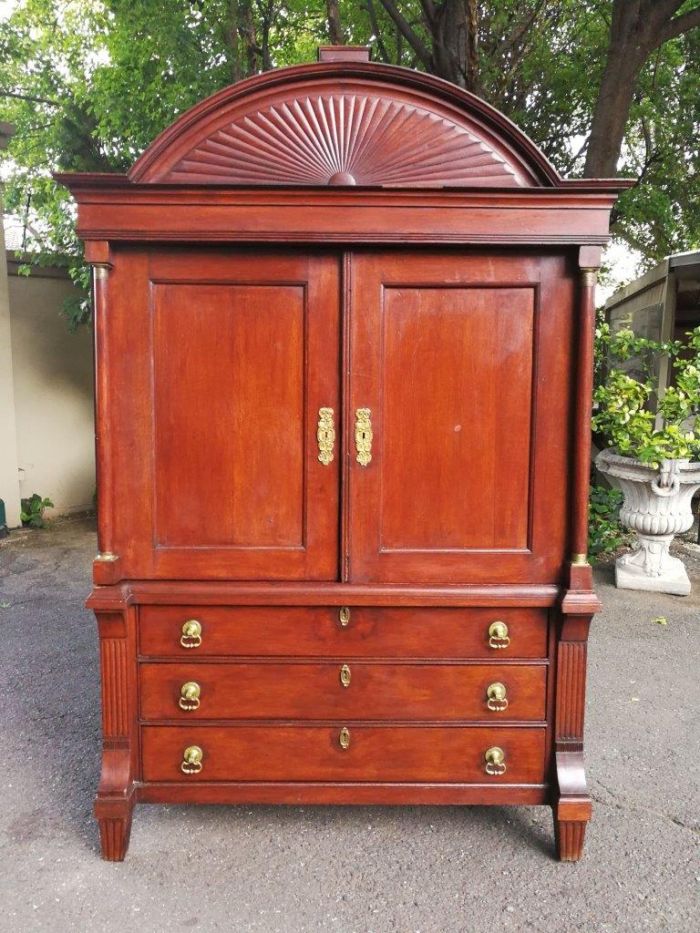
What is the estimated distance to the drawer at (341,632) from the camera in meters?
2.00

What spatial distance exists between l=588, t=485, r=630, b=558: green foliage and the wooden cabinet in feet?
11.3

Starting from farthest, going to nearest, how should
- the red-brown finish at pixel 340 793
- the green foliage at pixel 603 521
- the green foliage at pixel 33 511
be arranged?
1. the green foliage at pixel 33 511
2. the green foliage at pixel 603 521
3. the red-brown finish at pixel 340 793

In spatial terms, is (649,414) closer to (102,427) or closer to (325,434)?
(325,434)

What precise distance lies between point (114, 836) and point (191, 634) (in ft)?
2.09

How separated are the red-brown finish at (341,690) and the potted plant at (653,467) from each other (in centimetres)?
294

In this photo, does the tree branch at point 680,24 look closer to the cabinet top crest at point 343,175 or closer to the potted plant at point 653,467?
the potted plant at point 653,467

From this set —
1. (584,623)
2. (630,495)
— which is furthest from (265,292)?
(630,495)

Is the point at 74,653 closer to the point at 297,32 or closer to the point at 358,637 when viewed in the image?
the point at 358,637

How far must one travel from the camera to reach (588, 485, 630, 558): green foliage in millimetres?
5234

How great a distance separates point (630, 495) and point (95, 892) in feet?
12.9

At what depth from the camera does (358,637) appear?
79.4 inches

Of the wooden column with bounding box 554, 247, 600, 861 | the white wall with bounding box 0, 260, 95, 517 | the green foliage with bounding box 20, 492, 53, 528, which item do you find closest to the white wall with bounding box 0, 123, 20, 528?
the green foliage with bounding box 20, 492, 53, 528

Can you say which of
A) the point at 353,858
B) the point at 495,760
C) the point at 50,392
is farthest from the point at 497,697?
the point at 50,392

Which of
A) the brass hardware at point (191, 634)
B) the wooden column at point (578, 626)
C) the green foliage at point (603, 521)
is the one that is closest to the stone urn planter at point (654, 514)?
the green foliage at point (603, 521)
